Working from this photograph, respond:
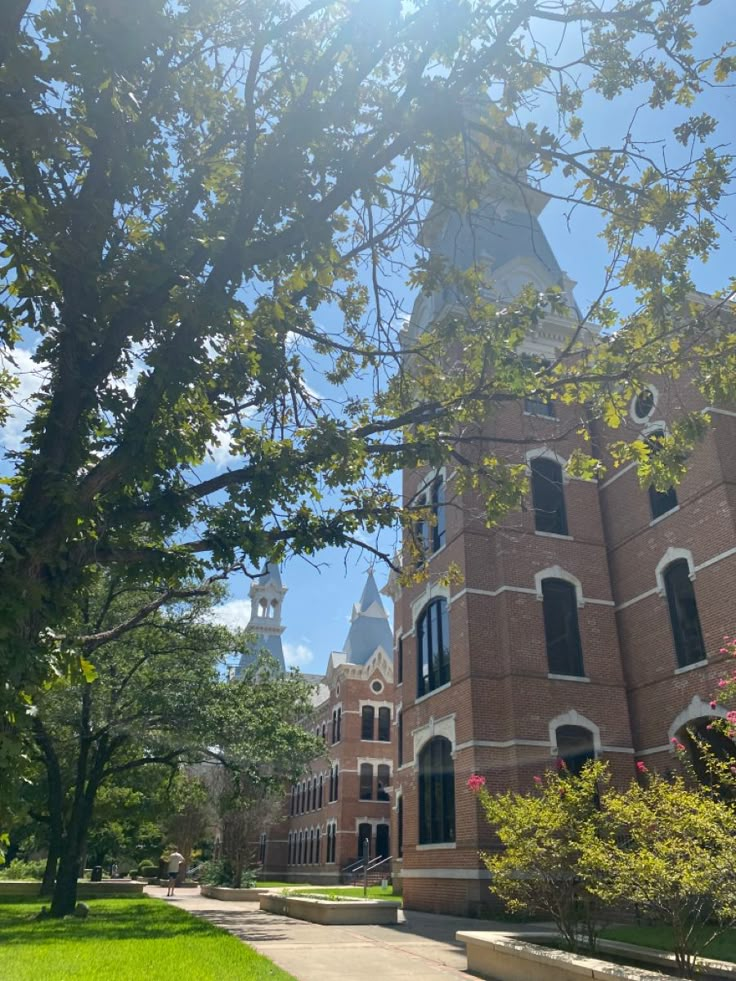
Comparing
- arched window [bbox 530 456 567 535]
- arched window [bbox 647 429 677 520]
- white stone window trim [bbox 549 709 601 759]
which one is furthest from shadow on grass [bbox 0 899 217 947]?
arched window [bbox 647 429 677 520]

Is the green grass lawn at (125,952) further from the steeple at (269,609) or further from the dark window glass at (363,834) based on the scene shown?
the steeple at (269,609)

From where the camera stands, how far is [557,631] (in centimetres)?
1994

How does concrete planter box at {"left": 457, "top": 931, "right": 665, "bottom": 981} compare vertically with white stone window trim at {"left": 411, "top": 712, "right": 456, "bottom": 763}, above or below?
below

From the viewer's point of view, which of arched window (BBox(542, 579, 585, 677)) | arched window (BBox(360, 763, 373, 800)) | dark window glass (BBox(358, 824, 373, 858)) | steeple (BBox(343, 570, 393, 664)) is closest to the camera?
arched window (BBox(542, 579, 585, 677))

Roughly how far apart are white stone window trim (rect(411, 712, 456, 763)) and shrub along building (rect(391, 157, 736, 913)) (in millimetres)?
53

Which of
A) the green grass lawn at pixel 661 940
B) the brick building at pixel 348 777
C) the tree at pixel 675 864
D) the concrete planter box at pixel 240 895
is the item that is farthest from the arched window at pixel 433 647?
the brick building at pixel 348 777

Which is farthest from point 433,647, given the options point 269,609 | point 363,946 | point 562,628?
point 269,609

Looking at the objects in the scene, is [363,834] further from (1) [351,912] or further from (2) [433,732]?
(1) [351,912]

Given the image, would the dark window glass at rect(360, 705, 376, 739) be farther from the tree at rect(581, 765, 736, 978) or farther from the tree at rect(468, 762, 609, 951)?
the tree at rect(581, 765, 736, 978)

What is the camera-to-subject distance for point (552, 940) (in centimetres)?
997

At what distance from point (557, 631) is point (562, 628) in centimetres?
18

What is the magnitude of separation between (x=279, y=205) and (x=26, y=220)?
2193 millimetres

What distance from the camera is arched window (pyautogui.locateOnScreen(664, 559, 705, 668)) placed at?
1730 cm

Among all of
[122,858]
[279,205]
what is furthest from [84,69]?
[122,858]
